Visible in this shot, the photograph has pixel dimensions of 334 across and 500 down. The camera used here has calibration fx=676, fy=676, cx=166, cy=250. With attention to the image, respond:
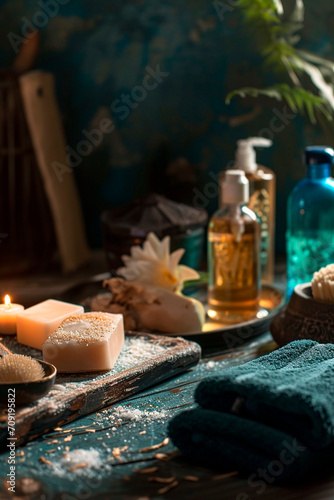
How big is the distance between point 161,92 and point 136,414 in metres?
0.91

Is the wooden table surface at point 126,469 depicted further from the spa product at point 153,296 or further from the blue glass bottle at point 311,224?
the blue glass bottle at point 311,224

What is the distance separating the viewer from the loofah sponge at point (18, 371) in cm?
73

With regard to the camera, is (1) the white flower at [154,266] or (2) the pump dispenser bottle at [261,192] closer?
(1) the white flower at [154,266]

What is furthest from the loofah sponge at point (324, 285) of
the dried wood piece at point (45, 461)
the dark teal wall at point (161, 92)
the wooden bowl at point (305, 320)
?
the dark teal wall at point (161, 92)

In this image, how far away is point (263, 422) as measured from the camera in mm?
673

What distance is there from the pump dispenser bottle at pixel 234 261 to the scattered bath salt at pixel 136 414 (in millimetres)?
337

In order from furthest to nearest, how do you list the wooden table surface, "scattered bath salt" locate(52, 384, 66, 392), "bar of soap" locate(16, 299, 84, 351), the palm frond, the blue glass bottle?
the palm frond < the blue glass bottle < "bar of soap" locate(16, 299, 84, 351) < "scattered bath salt" locate(52, 384, 66, 392) < the wooden table surface

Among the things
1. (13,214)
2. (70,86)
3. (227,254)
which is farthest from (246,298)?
(70,86)

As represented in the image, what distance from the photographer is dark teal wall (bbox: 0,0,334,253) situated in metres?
1.47

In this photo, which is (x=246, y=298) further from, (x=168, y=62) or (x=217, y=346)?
(x=168, y=62)

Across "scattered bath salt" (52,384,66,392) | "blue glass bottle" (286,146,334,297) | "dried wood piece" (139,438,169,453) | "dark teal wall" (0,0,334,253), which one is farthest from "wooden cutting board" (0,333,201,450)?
"dark teal wall" (0,0,334,253)

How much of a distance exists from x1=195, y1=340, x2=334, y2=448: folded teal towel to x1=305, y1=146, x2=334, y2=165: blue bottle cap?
0.45 m

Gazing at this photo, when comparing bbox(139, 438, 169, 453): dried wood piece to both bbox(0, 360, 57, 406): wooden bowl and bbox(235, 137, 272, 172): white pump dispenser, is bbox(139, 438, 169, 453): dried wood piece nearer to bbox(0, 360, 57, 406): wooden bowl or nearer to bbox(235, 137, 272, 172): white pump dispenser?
bbox(0, 360, 57, 406): wooden bowl

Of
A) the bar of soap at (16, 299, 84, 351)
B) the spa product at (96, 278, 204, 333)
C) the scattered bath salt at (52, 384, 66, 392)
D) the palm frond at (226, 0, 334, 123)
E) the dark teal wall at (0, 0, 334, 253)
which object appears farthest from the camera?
the dark teal wall at (0, 0, 334, 253)
